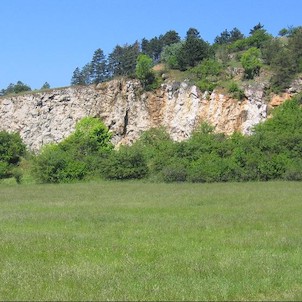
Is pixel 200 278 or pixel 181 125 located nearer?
pixel 200 278

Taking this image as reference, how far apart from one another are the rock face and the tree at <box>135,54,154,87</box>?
4.63 ft

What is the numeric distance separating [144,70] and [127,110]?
7023 millimetres

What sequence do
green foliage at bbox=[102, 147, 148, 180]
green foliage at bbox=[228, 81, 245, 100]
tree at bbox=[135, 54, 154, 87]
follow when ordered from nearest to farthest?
green foliage at bbox=[102, 147, 148, 180]
green foliage at bbox=[228, 81, 245, 100]
tree at bbox=[135, 54, 154, 87]

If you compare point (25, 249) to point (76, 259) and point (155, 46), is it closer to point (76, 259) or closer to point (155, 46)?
point (76, 259)

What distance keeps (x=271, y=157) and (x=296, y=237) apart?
3698cm

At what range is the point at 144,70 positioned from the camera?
79688mm

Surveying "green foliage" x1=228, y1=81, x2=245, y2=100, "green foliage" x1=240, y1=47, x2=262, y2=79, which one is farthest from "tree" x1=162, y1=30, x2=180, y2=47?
"green foliage" x1=228, y1=81, x2=245, y2=100

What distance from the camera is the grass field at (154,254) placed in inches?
375

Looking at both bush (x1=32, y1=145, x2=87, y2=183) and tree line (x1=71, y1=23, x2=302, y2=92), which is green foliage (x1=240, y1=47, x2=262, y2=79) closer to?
tree line (x1=71, y1=23, x2=302, y2=92)

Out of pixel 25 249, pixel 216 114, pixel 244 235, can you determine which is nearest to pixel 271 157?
pixel 216 114

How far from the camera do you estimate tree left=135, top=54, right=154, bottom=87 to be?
7906cm

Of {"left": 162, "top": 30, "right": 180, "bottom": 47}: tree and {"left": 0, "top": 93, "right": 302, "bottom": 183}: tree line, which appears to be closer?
{"left": 0, "top": 93, "right": 302, "bottom": 183}: tree line

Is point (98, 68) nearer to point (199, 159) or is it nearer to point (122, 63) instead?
point (122, 63)

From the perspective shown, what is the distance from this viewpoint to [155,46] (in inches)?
4732
